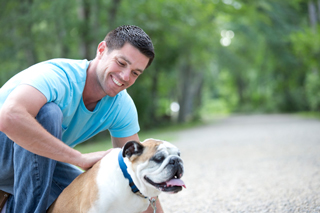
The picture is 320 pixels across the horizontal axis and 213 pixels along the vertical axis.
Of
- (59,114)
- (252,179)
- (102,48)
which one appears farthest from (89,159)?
(252,179)

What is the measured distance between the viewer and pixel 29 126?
2.33m

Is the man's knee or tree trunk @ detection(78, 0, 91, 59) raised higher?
tree trunk @ detection(78, 0, 91, 59)

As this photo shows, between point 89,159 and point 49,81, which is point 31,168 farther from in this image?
point 49,81

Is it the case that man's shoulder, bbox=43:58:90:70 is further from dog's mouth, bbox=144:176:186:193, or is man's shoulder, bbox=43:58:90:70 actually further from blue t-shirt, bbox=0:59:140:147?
dog's mouth, bbox=144:176:186:193

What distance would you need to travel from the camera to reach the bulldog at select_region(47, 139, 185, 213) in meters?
2.32

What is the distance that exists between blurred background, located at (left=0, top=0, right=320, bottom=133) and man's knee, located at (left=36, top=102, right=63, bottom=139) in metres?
12.2

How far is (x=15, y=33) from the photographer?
46.8ft

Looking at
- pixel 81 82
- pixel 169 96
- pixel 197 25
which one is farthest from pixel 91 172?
pixel 169 96

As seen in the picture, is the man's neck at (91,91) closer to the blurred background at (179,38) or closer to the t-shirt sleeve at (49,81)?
the t-shirt sleeve at (49,81)

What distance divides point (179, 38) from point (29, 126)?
18615mm

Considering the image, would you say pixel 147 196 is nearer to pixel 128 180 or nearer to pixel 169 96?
pixel 128 180

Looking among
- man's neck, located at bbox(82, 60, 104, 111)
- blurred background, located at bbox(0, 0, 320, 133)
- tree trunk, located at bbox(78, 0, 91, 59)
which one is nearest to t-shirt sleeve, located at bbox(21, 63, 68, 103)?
man's neck, located at bbox(82, 60, 104, 111)

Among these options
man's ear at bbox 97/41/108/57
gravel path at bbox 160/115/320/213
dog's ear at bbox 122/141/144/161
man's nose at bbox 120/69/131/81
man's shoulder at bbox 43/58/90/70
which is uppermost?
man's ear at bbox 97/41/108/57

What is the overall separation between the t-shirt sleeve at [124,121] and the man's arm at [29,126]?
0.71 m
